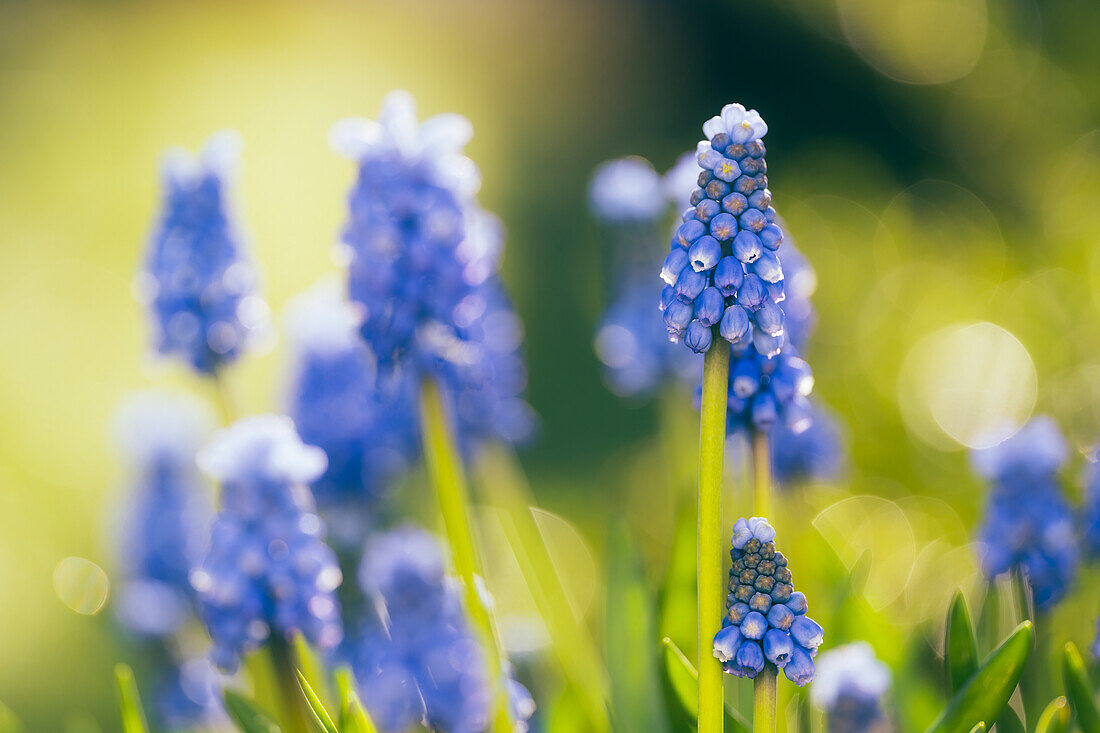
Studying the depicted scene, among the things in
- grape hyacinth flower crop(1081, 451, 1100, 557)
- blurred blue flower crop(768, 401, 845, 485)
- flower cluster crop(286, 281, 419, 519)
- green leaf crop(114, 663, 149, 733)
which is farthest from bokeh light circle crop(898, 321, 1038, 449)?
green leaf crop(114, 663, 149, 733)

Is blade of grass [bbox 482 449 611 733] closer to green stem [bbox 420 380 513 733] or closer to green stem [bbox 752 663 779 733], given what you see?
green stem [bbox 420 380 513 733]

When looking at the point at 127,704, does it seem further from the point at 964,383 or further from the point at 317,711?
the point at 964,383

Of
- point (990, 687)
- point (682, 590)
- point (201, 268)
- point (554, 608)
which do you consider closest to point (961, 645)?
point (990, 687)

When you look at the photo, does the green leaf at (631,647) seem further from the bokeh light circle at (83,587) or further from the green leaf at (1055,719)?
the bokeh light circle at (83,587)

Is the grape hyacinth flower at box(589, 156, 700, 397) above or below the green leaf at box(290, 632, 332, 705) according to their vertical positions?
above

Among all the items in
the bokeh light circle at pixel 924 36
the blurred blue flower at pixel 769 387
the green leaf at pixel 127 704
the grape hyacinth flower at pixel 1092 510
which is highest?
the bokeh light circle at pixel 924 36

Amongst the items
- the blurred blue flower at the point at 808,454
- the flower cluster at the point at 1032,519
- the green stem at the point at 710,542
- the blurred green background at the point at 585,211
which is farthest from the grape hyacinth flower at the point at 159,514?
the flower cluster at the point at 1032,519
